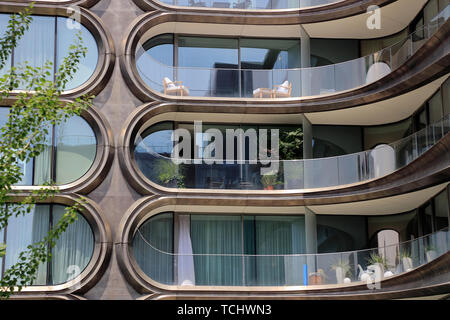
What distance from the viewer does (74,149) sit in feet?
88.5

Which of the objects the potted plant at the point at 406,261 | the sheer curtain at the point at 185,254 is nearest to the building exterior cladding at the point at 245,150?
the sheer curtain at the point at 185,254

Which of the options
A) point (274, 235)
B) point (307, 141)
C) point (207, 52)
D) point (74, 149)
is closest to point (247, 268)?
point (274, 235)

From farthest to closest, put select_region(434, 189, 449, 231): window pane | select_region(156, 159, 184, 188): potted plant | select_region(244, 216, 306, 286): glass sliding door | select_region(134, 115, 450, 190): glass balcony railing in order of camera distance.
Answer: select_region(244, 216, 306, 286): glass sliding door, select_region(156, 159, 184, 188): potted plant, select_region(134, 115, 450, 190): glass balcony railing, select_region(434, 189, 449, 231): window pane

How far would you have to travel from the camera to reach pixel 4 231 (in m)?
26.1

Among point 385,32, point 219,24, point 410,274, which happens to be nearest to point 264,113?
point 219,24

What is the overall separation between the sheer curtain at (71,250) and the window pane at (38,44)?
5.70 m

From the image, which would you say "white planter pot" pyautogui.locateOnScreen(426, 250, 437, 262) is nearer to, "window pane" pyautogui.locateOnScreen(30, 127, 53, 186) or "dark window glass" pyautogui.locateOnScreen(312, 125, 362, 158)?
"dark window glass" pyautogui.locateOnScreen(312, 125, 362, 158)

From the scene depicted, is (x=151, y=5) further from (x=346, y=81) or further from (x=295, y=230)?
(x=295, y=230)

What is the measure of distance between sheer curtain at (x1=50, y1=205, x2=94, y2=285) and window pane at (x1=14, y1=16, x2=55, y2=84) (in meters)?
5.70

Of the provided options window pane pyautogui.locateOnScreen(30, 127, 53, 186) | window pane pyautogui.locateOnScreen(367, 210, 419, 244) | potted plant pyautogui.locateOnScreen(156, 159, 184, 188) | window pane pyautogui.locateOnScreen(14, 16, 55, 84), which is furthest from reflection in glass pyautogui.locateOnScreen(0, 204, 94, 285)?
window pane pyautogui.locateOnScreen(367, 210, 419, 244)

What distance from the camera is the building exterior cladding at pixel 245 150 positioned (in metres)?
25.8

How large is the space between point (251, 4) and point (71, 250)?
39.5 ft

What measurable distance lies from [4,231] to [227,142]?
9162 millimetres

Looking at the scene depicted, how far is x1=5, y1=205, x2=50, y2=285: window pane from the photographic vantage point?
84.6 ft
